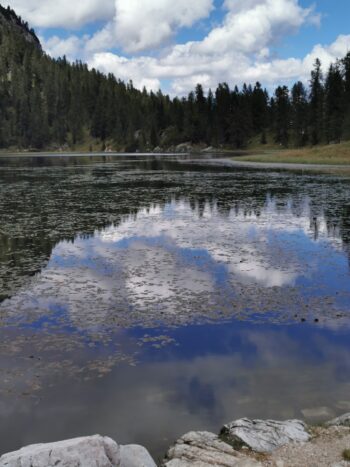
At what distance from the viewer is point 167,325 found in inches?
515

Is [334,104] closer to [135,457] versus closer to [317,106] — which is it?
[317,106]

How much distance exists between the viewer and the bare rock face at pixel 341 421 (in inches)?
324

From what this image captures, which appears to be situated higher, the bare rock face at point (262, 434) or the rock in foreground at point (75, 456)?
the rock in foreground at point (75, 456)

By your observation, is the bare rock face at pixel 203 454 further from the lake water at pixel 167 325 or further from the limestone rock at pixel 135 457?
the lake water at pixel 167 325

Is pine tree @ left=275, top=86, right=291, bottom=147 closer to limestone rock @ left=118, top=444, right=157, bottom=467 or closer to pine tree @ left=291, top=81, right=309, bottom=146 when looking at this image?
pine tree @ left=291, top=81, right=309, bottom=146

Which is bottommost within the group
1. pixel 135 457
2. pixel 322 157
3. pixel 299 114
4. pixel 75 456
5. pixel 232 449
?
pixel 232 449

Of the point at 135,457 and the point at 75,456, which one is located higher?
the point at 75,456

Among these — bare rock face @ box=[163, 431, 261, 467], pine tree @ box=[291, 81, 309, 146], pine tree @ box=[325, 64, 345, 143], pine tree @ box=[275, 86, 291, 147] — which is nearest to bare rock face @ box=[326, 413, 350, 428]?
bare rock face @ box=[163, 431, 261, 467]

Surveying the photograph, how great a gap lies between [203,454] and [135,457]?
3.70ft

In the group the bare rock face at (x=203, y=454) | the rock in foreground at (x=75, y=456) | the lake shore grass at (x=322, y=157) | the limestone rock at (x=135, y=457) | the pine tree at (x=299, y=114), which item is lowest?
the bare rock face at (x=203, y=454)

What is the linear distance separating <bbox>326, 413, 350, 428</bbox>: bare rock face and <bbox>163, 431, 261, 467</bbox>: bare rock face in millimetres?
1862

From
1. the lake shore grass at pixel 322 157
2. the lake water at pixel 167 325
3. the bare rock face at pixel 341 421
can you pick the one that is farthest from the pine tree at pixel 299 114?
the bare rock face at pixel 341 421

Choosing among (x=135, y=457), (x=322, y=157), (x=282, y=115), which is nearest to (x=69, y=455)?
(x=135, y=457)

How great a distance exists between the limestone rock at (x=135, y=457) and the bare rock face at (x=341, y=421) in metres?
3.34
